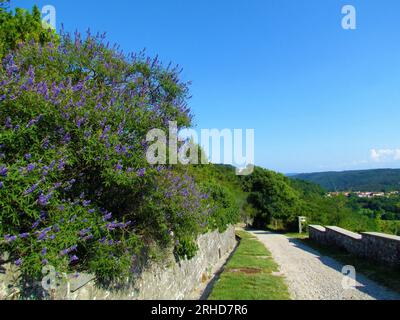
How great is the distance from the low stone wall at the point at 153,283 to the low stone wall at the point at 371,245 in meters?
5.98

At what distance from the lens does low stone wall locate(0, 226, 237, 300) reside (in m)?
3.40

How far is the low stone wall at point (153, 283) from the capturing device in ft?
11.2

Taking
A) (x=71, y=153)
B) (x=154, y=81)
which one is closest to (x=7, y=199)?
(x=71, y=153)

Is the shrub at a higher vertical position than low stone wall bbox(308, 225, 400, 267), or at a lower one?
higher

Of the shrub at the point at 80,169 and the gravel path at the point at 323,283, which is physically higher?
the shrub at the point at 80,169

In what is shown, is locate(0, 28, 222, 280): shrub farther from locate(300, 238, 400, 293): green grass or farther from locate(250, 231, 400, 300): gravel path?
locate(300, 238, 400, 293): green grass

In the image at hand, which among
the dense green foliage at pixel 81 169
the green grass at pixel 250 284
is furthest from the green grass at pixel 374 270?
the dense green foliage at pixel 81 169

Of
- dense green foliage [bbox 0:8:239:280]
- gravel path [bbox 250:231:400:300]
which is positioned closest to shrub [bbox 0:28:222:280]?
dense green foliage [bbox 0:8:239:280]

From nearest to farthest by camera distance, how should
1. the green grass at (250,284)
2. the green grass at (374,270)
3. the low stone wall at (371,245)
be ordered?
1. the green grass at (250,284)
2. the green grass at (374,270)
3. the low stone wall at (371,245)

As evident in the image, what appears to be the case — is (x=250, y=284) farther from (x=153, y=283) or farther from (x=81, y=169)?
(x=81, y=169)

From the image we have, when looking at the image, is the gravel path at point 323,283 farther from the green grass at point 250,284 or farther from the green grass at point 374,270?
the green grass at point 250,284

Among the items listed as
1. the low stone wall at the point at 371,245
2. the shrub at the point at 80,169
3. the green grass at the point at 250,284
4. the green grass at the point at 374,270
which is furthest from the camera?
the low stone wall at the point at 371,245

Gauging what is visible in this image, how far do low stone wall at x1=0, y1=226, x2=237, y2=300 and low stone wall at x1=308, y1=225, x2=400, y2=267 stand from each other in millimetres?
5979
